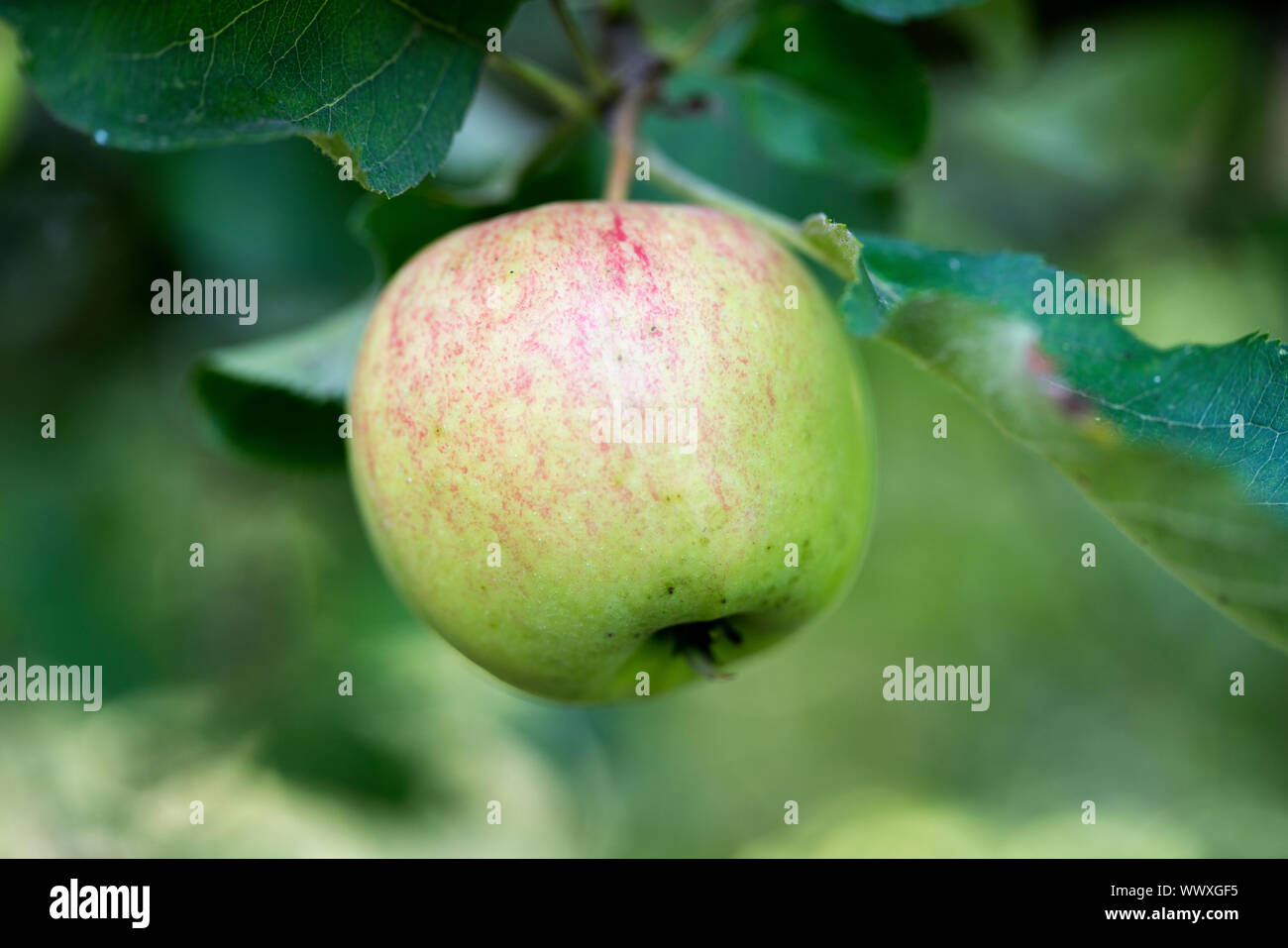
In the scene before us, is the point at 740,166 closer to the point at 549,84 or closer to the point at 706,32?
the point at 706,32

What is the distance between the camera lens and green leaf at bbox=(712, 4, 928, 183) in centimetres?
132

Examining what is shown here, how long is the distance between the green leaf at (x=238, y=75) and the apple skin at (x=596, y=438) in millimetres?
141

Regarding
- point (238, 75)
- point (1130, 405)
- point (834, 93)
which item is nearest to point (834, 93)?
point (834, 93)

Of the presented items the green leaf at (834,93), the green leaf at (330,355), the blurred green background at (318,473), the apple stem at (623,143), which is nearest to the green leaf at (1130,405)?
the apple stem at (623,143)

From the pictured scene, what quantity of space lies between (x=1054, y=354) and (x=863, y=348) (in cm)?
133

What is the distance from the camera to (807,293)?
3.43 ft

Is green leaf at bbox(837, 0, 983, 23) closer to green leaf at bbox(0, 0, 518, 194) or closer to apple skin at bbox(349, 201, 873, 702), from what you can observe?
apple skin at bbox(349, 201, 873, 702)

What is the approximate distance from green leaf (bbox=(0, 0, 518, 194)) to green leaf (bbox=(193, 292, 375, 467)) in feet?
1.23

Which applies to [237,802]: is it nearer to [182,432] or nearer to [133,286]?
[182,432]

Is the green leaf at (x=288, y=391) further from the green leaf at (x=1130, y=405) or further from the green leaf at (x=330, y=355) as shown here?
the green leaf at (x=1130, y=405)

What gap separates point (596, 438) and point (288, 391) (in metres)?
0.58

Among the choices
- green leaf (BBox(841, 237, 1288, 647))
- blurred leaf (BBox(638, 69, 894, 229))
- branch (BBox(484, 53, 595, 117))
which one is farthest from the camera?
blurred leaf (BBox(638, 69, 894, 229))

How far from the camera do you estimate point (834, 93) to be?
53.4 inches

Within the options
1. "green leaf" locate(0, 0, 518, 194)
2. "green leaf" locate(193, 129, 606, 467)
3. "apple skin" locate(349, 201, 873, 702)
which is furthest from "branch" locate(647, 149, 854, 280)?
"green leaf" locate(0, 0, 518, 194)
